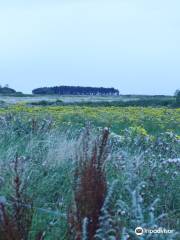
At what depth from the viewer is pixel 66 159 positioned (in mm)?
6699

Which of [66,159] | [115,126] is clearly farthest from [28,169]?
[115,126]

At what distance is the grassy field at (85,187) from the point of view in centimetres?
413

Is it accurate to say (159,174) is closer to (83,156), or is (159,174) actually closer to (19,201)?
(83,156)

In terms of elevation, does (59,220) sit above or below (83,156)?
below

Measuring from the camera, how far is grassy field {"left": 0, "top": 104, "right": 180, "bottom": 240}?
413 cm

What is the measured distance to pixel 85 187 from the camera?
4418mm

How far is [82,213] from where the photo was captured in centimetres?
430

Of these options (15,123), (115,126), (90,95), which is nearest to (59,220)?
(15,123)

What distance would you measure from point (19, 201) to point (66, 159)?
2657 mm

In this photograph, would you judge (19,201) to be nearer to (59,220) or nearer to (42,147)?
(59,220)

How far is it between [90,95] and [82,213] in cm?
5283

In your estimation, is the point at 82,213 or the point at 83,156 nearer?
the point at 82,213

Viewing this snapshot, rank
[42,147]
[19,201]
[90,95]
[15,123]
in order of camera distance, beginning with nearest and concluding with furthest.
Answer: [19,201], [42,147], [15,123], [90,95]

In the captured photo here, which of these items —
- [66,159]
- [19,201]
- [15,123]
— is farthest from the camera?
[15,123]
